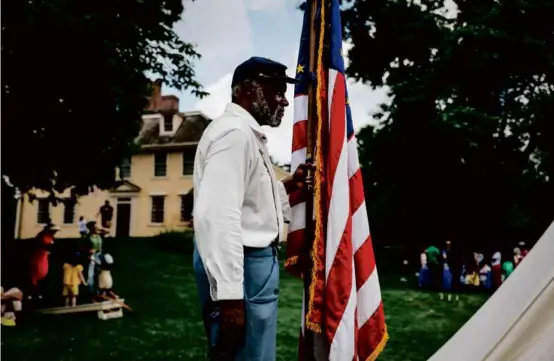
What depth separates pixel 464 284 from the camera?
15.7m

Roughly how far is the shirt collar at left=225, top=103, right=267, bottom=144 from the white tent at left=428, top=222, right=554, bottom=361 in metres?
1.37

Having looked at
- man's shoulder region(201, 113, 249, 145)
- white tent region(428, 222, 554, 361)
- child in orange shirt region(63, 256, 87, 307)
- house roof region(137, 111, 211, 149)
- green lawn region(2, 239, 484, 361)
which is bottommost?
green lawn region(2, 239, 484, 361)

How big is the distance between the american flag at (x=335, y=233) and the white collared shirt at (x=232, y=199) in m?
0.50

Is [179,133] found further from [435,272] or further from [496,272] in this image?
[496,272]

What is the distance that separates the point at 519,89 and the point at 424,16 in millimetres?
3708

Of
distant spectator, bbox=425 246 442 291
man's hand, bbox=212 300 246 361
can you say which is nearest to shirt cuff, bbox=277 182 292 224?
Answer: man's hand, bbox=212 300 246 361

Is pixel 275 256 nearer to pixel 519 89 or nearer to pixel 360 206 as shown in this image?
pixel 360 206

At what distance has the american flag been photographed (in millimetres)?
2736

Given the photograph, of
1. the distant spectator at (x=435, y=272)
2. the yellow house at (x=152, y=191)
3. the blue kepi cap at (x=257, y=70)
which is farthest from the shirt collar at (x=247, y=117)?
the yellow house at (x=152, y=191)

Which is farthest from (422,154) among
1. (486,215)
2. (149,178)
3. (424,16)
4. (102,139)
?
(149,178)

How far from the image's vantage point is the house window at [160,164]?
34.8 meters

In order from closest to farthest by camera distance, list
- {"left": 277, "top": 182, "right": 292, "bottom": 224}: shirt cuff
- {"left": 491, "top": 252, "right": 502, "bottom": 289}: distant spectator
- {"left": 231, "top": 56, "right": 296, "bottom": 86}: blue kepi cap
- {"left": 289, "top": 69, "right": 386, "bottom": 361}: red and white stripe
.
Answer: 1. {"left": 231, "top": 56, "right": 296, "bottom": 86}: blue kepi cap
2. {"left": 289, "top": 69, "right": 386, "bottom": 361}: red and white stripe
3. {"left": 277, "top": 182, "right": 292, "bottom": 224}: shirt cuff
4. {"left": 491, "top": 252, "right": 502, "bottom": 289}: distant spectator

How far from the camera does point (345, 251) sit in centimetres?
279

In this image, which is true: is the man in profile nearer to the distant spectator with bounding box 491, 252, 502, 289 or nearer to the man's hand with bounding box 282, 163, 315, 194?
the man's hand with bounding box 282, 163, 315, 194
